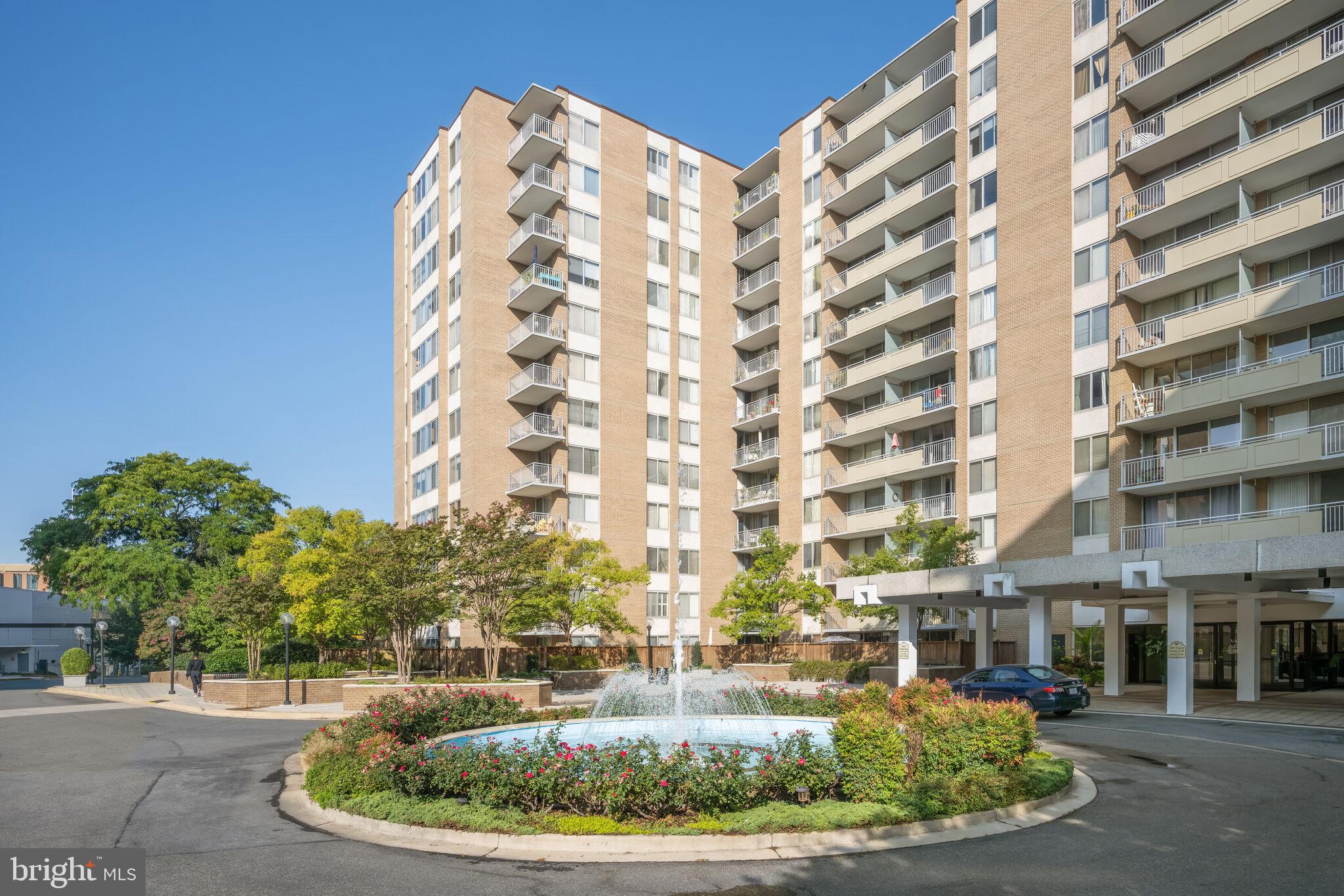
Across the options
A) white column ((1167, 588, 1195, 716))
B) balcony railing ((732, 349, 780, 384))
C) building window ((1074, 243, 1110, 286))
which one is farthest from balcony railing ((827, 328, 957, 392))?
white column ((1167, 588, 1195, 716))

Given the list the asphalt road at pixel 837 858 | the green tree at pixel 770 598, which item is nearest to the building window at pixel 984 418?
the green tree at pixel 770 598

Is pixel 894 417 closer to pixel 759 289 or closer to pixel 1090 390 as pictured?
pixel 1090 390

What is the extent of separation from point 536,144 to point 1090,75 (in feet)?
99.8

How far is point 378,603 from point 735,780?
26.1m

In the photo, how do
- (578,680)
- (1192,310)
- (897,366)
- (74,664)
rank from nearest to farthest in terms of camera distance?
(1192,310), (578,680), (897,366), (74,664)

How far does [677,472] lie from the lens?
A: 63125 millimetres

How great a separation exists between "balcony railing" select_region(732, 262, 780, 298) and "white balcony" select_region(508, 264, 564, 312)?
47.3ft

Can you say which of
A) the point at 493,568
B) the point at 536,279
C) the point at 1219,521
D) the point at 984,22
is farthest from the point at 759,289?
the point at 493,568

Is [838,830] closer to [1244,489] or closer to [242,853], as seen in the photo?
[242,853]

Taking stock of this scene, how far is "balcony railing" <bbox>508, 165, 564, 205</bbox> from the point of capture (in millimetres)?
57625

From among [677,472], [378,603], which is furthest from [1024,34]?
[378,603]

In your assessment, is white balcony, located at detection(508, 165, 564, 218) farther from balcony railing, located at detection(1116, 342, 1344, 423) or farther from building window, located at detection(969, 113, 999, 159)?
balcony railing, located at detection(1116, 342, 1344, 423)

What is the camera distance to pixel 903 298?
54312 millimetres

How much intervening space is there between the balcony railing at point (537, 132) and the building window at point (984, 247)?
25166 mm
